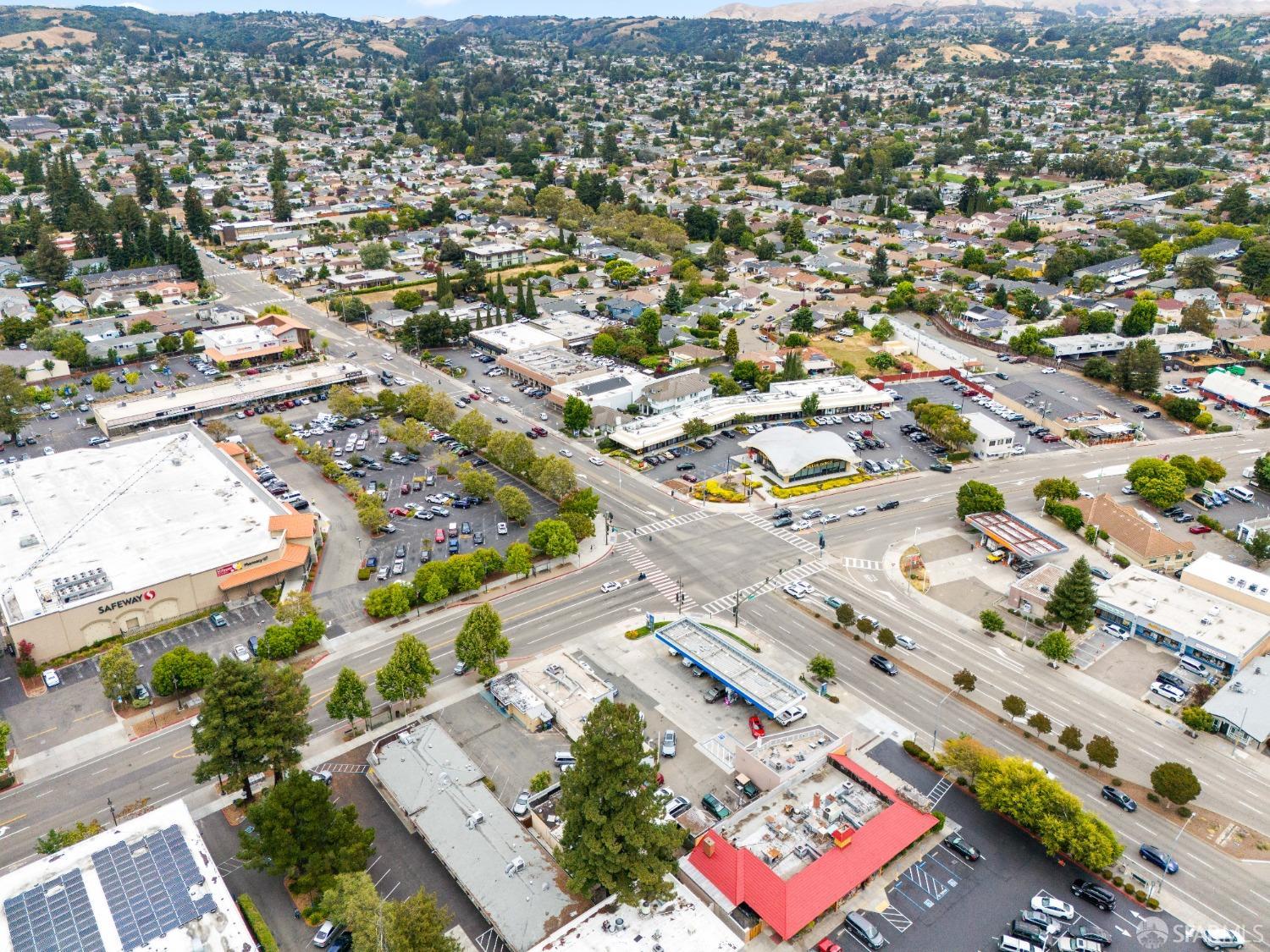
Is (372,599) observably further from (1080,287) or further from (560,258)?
(1080,287)

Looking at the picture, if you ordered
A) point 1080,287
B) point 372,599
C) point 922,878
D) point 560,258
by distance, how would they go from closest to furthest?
1. point 922,878
2. point 372,599
3. point 1080,287
4. point 560,258

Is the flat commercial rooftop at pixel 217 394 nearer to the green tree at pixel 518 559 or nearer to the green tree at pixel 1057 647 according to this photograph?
the green tree at pixel 518 559

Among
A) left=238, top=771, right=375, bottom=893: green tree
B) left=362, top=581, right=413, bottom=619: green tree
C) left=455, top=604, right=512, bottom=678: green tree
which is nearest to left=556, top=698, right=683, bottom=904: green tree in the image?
left=238, top=771, right=375, bottom=893: green tree

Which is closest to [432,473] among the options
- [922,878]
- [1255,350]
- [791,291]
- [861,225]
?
[922,878]

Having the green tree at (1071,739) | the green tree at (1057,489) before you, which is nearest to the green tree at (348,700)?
the green tree at (1071,739)

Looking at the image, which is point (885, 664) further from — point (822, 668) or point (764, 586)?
point (764, 586)

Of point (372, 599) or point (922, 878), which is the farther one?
point (372, 599)

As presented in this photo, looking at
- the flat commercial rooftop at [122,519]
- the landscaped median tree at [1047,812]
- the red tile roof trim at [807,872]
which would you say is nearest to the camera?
the red tile roof trim at [807,872]

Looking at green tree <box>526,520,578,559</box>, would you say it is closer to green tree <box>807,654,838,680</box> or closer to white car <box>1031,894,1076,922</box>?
green tree <box>807,654,838,680</box>
